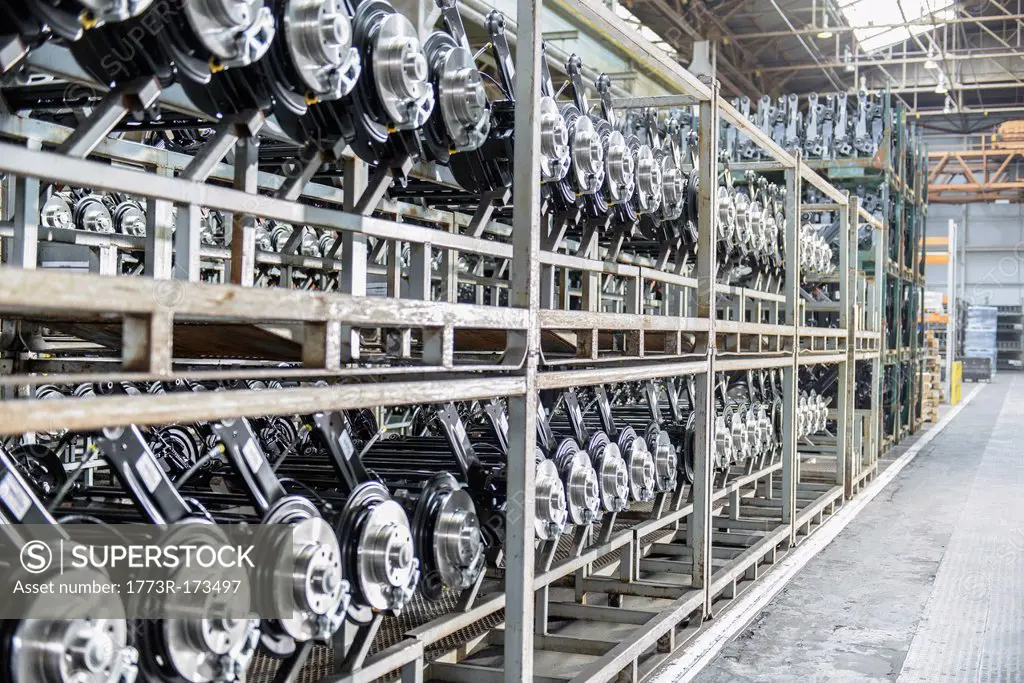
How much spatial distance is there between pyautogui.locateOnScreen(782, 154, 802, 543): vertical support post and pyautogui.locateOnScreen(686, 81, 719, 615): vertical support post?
1738mm

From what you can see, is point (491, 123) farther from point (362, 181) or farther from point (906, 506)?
point (906, 506)

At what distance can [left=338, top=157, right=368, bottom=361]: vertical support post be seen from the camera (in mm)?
2379

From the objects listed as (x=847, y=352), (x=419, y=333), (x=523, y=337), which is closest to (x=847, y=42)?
(x=847, y=352)

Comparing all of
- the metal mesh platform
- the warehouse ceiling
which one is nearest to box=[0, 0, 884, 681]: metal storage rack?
the metal mesh platform

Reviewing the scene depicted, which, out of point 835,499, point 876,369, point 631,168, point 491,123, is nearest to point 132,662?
point 491,123

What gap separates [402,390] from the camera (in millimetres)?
2295

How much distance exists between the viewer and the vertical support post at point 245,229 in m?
2.17

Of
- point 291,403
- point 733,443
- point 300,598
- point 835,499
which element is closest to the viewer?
point 291,403

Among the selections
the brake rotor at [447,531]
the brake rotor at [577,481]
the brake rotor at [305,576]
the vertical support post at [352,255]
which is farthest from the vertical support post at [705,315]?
the brake rotor at [305,576]

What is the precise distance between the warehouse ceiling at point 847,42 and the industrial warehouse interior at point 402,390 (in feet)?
29.0

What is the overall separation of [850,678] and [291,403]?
9.60ft

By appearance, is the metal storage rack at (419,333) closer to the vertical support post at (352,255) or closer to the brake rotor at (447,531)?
the vertical support post at (352,255)

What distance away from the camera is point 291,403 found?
6.35 feet

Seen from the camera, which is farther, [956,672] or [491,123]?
[956,672]
